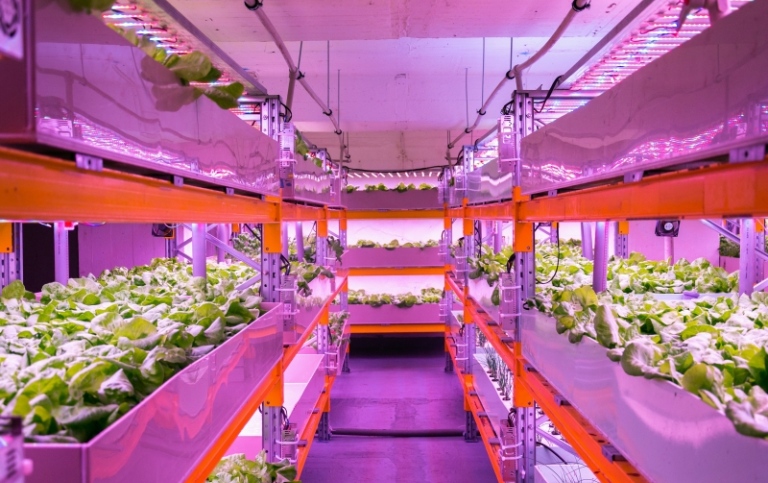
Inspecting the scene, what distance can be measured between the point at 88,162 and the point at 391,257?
821 cm

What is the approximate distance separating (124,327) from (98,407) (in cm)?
61

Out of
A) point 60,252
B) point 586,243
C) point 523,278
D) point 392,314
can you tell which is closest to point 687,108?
point 523,278

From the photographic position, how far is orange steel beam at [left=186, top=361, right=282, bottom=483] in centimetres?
158

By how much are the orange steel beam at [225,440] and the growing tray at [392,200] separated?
652 centimetres

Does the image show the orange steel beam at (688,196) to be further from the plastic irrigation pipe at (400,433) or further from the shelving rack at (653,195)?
the plastic irrigation pipe at (400,433)

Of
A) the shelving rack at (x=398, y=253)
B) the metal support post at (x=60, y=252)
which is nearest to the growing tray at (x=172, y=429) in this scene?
the metal support post at (x=60, y=252)

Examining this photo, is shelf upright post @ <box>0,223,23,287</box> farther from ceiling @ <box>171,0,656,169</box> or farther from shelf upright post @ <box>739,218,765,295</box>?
shelf upright post @ <box>739,218,765,295</box>

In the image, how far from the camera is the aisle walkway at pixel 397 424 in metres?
5.12

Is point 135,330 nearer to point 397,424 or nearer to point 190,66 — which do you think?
point 190,66

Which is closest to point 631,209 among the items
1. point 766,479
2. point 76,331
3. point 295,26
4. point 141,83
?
point 766,479

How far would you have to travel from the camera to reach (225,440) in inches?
73.5

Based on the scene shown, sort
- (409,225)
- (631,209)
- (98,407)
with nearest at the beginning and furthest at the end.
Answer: (98,407) → (631,209) → (409,225)

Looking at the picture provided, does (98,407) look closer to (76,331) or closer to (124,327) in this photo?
(124,327)

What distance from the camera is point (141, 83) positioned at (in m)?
1.27
